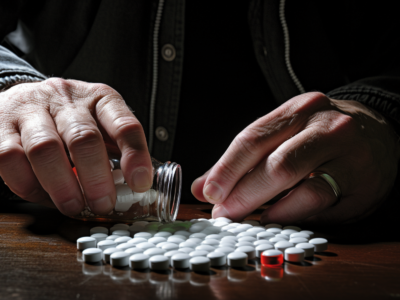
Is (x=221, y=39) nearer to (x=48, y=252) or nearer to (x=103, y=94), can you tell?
(x=103, y=94)

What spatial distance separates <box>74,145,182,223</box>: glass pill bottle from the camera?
0.77 metres

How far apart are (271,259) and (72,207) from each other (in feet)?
1.36

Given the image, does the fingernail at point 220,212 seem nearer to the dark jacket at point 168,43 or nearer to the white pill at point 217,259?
the white pill at point 217,259

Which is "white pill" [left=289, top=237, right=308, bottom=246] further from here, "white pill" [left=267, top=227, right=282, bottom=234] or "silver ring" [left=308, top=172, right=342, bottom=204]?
"silver ring" [left=308, top=172, right=342, bottom=204]

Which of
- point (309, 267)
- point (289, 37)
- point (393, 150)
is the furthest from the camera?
point (289, 37)

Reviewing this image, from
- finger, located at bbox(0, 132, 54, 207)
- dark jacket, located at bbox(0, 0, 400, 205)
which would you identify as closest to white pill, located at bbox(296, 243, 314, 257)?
finger, located at bbox(0, 132, 54, 207)

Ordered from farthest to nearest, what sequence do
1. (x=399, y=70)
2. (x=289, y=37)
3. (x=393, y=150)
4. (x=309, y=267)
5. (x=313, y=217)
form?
(x=289, y=37)
(x=399, y=70)
(x=393, y=150)
(x=313, y=217)
(x=309, y=267)

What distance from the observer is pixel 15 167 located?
73 cm

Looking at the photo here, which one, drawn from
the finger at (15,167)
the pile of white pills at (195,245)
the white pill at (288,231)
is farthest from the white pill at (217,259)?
the finger at (15,167)

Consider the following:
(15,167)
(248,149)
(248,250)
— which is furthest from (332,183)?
(15,167)

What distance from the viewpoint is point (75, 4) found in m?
1.30

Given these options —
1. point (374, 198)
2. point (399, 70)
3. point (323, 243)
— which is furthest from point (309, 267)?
point (399, 70)

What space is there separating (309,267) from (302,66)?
930mm

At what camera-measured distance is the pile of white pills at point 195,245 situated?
1.66 feet
